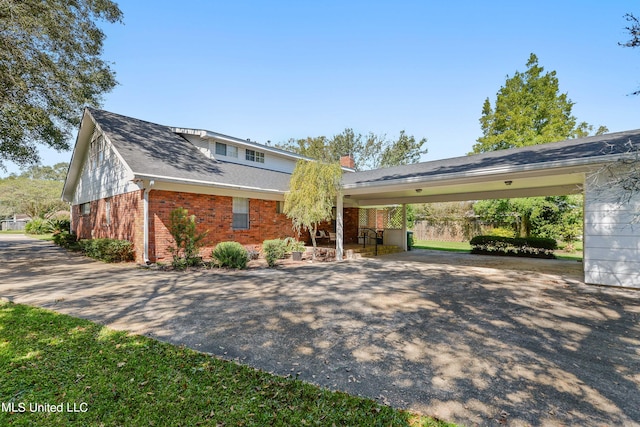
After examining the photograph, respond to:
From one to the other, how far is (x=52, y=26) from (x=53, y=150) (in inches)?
303

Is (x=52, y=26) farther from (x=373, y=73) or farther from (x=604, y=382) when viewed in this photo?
(x=604, y=382)

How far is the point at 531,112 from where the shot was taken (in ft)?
80.1

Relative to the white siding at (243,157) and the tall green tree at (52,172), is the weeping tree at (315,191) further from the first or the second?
the tall green tree at (52,172)

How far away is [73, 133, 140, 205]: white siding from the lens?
11188 mm

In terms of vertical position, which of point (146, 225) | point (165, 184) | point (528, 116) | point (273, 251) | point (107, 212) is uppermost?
point (528, 116)

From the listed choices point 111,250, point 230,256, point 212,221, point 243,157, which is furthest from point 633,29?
point 243,157

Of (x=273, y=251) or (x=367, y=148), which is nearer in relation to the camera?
(x=273, y=251)

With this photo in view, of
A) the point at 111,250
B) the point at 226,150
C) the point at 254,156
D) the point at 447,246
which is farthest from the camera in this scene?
the point at 447,246

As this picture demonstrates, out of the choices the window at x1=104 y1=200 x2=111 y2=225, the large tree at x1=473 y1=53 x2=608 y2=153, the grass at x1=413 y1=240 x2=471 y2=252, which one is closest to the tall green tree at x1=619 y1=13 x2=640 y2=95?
the grass at x1=413 y1=240 x2=471 y2=252

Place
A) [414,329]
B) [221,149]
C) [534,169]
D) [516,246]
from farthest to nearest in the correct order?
[221,149], [516,246], [534,169], [414,329]

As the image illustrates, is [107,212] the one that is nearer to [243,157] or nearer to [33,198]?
[243,157]

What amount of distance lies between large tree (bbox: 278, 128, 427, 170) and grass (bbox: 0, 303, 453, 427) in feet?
109

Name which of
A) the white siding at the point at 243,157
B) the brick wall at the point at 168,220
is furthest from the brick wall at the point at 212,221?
the white siding at the point at 243,157

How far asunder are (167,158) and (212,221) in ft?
10.1
